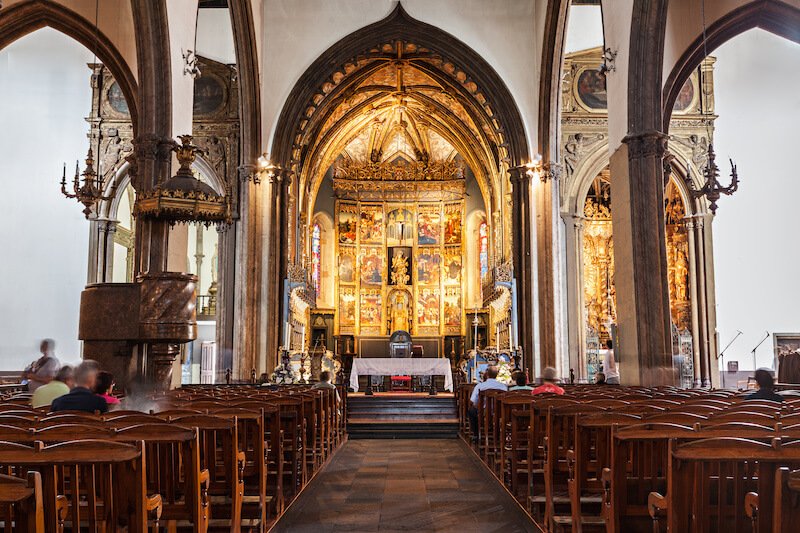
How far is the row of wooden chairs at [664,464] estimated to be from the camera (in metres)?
2.75

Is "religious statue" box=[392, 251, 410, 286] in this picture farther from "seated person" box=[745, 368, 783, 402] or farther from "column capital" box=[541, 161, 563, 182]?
"seated person" box=[745, 368, 783, 402]

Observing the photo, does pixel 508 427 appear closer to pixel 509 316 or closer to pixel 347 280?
pixel 509 316

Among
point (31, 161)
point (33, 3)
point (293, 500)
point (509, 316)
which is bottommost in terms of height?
point (293, 500)

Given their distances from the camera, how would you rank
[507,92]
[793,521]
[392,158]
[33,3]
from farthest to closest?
[392,158] < [507,92] < [33,3] < [793,521]

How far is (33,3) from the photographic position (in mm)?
11555

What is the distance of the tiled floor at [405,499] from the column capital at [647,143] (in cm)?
477

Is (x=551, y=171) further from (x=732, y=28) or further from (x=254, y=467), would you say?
(x=254, y=467)

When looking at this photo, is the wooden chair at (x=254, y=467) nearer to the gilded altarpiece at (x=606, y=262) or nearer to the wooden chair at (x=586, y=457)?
the wooden chair at (x=586, y=457)

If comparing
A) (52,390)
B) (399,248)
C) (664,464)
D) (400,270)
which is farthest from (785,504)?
(399,248)

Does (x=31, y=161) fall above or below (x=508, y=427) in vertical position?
above

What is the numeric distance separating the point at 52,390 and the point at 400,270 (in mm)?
21813

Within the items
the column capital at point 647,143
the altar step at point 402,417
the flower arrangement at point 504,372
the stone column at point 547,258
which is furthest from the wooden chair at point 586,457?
the stone column at point 547,258

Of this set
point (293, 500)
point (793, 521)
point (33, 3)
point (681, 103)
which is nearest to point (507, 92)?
point (681, 103)

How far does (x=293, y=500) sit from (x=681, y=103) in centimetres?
1478
